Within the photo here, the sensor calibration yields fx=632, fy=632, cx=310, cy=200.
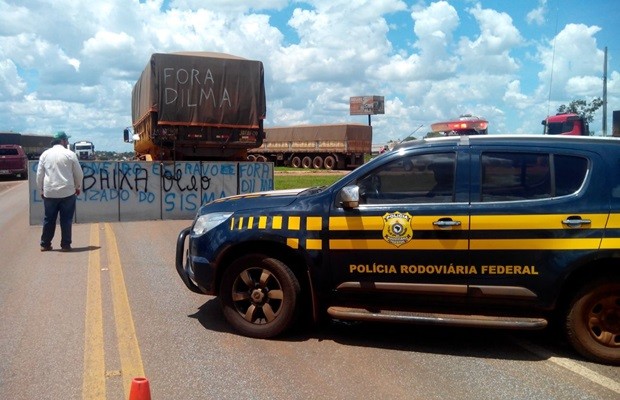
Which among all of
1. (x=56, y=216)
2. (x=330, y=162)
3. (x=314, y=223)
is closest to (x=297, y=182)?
(x=56, y=216)

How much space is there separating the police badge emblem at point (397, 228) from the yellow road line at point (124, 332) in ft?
7.23

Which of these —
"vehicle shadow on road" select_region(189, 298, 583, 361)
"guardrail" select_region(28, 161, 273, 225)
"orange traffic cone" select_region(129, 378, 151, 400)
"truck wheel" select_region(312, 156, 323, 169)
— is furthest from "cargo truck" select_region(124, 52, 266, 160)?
"truck wheel" select_region(312, 156, 323, 169)

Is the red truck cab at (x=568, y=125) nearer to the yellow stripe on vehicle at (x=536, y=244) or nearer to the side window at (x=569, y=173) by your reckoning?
the side window at (x=569, y=173)

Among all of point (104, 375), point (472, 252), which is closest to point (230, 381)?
point (104, 375)

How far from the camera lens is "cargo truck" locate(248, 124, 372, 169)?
4412 centimetres

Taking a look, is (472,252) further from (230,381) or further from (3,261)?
(3,261)

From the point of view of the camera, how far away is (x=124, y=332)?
5.63 meters

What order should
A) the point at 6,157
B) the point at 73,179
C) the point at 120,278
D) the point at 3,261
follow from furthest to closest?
the point at 6,157 < the point at 73,179 < the point at 3,261 < the point at 120,278

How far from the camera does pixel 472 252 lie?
508 centimetres

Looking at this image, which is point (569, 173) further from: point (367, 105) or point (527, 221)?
point (367, 105)

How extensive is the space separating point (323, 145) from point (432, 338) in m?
40.1

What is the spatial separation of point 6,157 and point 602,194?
33563 millimetres

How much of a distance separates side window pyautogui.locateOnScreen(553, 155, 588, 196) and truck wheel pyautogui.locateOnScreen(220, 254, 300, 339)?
233 centimetres

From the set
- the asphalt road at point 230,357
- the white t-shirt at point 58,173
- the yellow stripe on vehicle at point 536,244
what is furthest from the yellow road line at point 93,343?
the yellow stripe on vehicle at point 536,244
